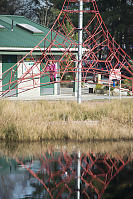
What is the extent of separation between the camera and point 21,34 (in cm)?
3284

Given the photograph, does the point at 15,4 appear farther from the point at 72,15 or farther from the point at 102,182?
the point at 102,182

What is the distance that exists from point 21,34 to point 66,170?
2253 cm

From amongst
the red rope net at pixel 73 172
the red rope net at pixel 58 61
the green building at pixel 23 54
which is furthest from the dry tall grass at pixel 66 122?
the green building at pixel 23 54

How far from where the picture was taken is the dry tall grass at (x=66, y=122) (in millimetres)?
15445

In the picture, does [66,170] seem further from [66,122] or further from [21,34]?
[21,34]

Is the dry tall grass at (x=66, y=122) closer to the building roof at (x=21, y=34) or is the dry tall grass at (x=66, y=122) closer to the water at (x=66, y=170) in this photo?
the water at (x=66, y=170)

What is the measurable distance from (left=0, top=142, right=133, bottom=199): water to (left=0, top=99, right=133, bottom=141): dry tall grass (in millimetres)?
784

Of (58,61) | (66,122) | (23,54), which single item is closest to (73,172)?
(66,122)

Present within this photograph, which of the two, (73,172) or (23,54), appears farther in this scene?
(23,54)

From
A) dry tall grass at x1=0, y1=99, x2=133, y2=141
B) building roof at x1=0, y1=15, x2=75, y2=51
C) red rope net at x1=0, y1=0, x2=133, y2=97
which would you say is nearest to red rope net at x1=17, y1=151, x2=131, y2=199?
dry tall grass at x1=0, y1=99, x2=133, y2=141

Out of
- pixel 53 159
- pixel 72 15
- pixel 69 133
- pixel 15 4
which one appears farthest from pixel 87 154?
pixel 15 4

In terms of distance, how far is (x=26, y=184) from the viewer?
9828 millimetres

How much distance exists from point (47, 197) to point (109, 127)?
23.4 feet

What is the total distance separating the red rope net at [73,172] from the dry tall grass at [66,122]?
7.31 feet
